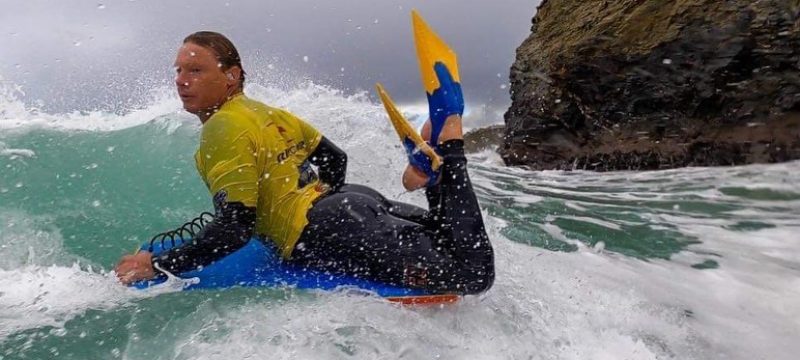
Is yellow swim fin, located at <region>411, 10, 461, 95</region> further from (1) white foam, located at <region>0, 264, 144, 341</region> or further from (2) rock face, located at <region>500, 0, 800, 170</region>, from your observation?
(2) rock face, located at <region>500, 0, 800, 170</region>

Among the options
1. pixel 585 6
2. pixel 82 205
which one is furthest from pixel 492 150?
pixel 82 205

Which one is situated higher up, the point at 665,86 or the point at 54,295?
the point at 665,86

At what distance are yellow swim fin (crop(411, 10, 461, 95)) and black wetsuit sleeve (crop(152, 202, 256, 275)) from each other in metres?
1.23

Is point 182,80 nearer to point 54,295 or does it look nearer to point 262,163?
point 262,163

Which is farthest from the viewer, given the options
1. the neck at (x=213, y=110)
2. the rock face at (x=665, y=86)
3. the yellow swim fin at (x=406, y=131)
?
the rock face at (x=665, y=86)

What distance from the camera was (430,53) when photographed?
3.37 meters

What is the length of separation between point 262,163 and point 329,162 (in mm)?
833

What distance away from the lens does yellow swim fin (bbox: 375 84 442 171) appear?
3.07 m

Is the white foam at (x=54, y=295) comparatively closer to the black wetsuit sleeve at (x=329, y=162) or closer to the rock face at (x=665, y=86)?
the black wetsuit sleeve at (x=329, y=162)

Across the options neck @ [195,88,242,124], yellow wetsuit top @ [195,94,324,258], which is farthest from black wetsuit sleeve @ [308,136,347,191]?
neck @ [195,88,242,124]

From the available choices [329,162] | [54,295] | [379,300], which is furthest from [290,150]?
[54,295]

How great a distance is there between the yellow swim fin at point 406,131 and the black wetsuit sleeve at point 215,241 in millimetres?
913

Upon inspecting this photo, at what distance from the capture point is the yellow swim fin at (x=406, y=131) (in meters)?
3.07

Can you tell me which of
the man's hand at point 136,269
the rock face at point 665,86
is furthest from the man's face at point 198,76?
the rock face at point 665,86
